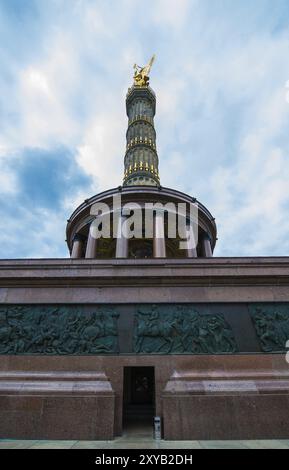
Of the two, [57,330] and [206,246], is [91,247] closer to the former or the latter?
[206,246]

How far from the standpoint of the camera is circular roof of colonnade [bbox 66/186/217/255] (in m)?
21.8

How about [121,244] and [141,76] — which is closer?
[121,244]

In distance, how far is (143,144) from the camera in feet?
131

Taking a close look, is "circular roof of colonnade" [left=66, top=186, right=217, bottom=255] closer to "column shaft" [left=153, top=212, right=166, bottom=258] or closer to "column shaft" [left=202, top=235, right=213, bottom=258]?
"column shaft" [left=202, top=235, right=213, bottom=258]

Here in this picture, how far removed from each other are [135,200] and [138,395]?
14.1 metres

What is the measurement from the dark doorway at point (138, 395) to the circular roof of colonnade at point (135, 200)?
43.1ft

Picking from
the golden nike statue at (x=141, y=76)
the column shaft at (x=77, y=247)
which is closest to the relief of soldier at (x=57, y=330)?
the column shaft at (x=77, y=247)

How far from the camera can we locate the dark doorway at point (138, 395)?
1045cm

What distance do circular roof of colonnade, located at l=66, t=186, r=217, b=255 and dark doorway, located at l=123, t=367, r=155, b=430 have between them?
13.1m

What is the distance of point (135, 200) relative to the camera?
21.8 metres

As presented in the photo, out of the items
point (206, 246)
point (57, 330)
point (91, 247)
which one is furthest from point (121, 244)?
point (57, 330)

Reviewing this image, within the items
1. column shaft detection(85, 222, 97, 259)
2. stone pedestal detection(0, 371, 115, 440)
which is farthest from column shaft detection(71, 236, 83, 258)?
stone pedestal detection(0, 371, 115, 440)

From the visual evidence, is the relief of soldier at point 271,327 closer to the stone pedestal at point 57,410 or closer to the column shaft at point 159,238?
the stone pedestal at point 57,410

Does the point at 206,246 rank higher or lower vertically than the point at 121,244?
higher
